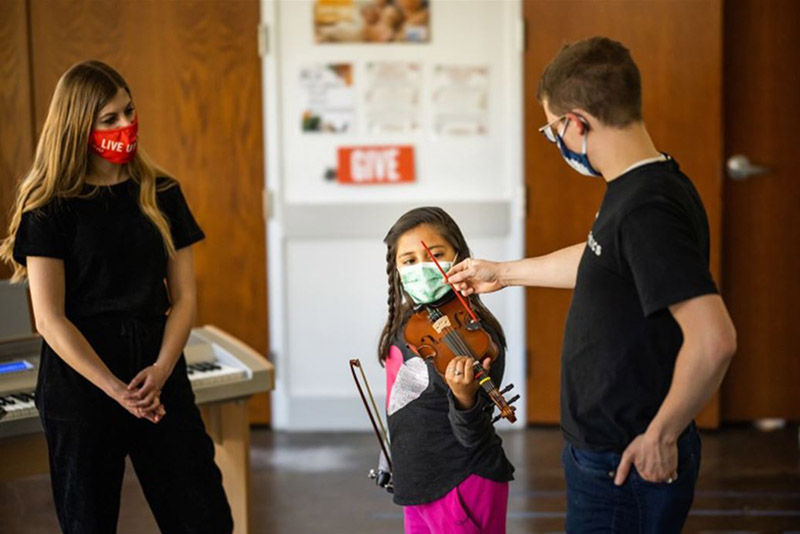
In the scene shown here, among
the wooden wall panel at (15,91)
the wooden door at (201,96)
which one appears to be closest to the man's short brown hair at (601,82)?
the wooden door at (201,96)

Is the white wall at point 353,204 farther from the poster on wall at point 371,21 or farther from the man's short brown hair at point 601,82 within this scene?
the man's short brown hair at point 601,82

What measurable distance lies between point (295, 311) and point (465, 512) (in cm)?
263

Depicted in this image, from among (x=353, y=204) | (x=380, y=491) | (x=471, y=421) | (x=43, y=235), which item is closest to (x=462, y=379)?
(x=471, y=421)

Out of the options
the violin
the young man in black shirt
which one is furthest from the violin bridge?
the young man in black shirt

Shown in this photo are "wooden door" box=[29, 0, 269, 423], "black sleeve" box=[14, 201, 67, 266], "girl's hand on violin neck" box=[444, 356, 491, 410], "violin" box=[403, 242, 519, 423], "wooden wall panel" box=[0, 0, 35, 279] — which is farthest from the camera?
"wooden door" box=[29, 0, 269, 423]

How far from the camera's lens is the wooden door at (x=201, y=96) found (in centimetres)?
448

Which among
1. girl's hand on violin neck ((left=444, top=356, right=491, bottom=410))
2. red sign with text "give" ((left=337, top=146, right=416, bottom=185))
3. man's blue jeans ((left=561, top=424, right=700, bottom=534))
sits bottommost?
man's blue jeans ((left=561, top=424, right=700, bottom=534))

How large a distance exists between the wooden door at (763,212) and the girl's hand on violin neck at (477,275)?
8.91 feet

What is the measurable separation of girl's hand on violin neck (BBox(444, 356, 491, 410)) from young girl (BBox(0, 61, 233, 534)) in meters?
0.65

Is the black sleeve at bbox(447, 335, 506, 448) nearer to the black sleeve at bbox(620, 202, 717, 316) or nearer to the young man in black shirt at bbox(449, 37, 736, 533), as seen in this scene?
the young man in black shirt at bbox(449, 37, 736, 533)

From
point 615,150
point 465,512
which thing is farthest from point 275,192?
point 615,150

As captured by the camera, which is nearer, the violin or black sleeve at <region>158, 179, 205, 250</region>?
the violin

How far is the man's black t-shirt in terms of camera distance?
1.55m

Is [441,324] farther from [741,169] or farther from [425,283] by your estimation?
[741,169]
